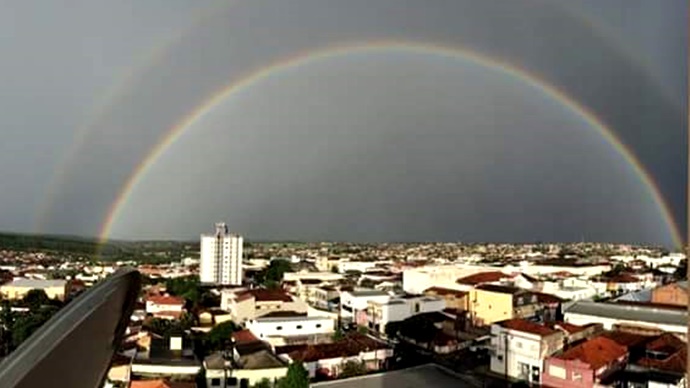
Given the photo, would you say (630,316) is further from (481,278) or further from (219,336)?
(481,278)

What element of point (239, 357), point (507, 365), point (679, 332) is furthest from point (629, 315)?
point (239, 357)

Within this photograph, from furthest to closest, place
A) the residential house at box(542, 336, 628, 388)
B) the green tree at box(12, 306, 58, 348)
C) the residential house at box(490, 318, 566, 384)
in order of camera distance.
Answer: the residential house at box(490, 318, 566, 384) → the residential house at box(542, 336, 628, 388) → the green tree at box(12, 306, 58, 348)

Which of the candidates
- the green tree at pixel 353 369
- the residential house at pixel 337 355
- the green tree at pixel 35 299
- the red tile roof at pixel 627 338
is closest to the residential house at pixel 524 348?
the red tile roof at pixel 627 338

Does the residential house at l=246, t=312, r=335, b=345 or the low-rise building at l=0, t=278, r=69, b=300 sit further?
the low-rise building at l=0, t=278, r=69, b=300

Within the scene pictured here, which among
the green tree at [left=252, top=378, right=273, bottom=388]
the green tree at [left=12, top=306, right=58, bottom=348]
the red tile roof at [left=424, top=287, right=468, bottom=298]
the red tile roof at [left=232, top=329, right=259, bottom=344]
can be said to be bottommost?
the green tree at [left=252, top=378, right=273, bottom=388]

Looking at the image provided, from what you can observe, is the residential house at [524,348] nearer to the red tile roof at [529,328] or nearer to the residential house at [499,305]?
the red tile roof at [529,328]

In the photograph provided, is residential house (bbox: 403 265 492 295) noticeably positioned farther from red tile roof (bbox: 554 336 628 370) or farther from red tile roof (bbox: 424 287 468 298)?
red tile roof (bbox: 554 336 628 370)

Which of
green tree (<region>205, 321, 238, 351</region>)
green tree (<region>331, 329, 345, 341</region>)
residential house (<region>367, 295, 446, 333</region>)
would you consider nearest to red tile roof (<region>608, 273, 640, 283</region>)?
residential house (<region>367, 295, 446, 333</region>)

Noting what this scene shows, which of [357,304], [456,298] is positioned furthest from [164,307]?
[456,298]
